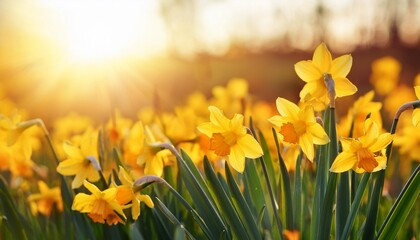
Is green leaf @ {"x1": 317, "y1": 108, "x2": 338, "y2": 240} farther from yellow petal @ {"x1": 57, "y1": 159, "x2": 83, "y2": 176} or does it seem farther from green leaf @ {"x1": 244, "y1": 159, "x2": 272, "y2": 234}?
yellow petal @ {"x1": 57, "y1": 159, "x2": 83, "y2": 176}

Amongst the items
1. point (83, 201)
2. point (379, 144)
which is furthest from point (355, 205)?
point (83, 201)

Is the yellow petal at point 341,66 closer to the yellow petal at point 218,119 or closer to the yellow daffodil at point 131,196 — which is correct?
the yellow petal at point 218,119

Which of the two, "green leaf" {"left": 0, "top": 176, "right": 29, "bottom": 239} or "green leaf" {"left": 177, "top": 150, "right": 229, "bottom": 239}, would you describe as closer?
"green leaf" {"left": 177, "top": 150, "right": 229, "bottom": 239}

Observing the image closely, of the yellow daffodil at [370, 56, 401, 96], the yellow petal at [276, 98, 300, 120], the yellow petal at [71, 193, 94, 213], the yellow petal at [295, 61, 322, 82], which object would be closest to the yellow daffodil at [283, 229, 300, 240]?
the yellow petal at [276, 98, 300, 120]

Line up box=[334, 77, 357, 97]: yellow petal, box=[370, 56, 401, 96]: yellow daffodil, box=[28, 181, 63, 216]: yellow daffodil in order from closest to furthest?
1. box=[334, 77, 357, 97]: yellow petal
2. box=[28, 181, 63, 216]: yellow daffodil
3. box=[370, 56, 401, 96]: yellow daffodil

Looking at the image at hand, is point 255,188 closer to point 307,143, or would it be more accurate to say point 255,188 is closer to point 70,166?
point 307,143

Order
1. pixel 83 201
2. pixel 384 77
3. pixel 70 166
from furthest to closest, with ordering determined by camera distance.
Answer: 1. pixel 384 77
2. pixel 70 166
3. pixel 83 201
